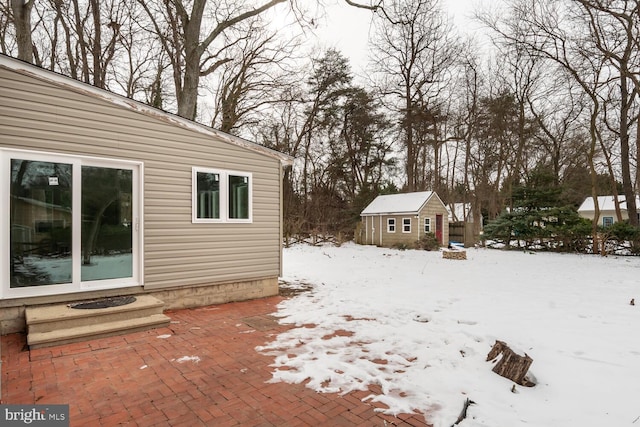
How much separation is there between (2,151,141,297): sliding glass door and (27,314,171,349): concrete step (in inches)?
28.7

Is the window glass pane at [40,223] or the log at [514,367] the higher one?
the window glass pane at [40,223]

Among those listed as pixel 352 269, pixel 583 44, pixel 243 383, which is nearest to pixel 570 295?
pixel 352 269

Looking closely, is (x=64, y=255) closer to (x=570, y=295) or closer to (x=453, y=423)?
(x=453, y=423)

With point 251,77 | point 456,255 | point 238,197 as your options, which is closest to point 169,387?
point 238,197

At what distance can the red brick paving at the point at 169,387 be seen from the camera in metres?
2.42

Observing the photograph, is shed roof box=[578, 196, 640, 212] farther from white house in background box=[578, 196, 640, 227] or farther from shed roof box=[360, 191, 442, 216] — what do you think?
shed roof box=[360, 191, 442, 216]

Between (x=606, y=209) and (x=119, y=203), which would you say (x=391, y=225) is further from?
(x=606, y=209)

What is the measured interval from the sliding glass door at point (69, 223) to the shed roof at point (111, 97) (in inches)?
34.7

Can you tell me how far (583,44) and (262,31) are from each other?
1266 centimetres

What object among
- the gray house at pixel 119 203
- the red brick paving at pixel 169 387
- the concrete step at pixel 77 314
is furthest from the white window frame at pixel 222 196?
the red brick paving at pixel 169 387

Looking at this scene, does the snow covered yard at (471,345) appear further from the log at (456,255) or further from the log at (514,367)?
the log at (456,255)

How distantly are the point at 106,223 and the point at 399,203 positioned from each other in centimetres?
1571

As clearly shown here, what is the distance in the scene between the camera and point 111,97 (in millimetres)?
4734

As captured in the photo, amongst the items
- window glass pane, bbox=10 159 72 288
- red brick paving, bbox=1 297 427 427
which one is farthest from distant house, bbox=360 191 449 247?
window glass pane, bbox=10 159 72 288
